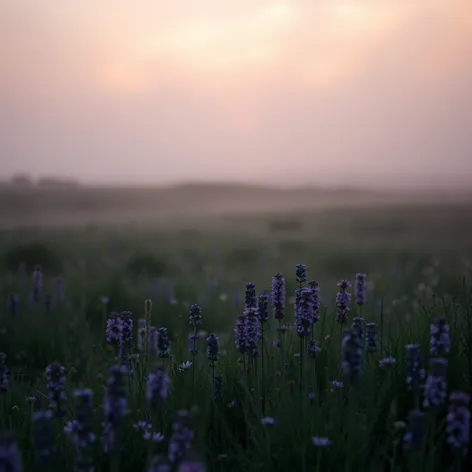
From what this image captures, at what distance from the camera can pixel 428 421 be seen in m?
2.90

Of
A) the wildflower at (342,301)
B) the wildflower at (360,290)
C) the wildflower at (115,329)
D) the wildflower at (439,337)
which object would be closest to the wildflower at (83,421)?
the wildflower at (115,329)

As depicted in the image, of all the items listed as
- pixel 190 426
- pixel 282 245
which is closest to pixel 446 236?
pixel 282 245

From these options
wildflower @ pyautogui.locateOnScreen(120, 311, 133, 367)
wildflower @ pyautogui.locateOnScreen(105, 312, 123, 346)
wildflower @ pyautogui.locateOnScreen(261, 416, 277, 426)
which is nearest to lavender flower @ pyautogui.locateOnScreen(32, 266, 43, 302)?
wildflower @ pyautogui.locateOnScreen(120, 311, 133, 367)

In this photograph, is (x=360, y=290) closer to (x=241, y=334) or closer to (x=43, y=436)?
(x=241, y=334)

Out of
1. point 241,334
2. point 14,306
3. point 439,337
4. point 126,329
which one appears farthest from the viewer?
point 14,306

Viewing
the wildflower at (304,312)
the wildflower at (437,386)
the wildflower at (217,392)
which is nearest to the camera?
the wildflower at (437,386)

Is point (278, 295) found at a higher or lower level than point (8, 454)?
higher

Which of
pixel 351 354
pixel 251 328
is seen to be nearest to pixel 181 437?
pixel 351 354

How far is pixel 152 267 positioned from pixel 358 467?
37.3ft

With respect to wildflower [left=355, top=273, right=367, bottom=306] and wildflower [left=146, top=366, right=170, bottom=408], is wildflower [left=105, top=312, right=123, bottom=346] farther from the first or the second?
wildflower [left=355, top=273, right=367, bottom=306]

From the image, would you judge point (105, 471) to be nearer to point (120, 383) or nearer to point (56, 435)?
point (56, 435)

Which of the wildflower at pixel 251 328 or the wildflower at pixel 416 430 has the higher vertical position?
the wildflower at pixel 251 328

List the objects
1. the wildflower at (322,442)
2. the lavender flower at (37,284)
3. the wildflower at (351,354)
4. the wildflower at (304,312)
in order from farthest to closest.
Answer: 1. the lavender flower at (37,284)
2. the wildflower at (304,312)
3. the wildflower at (322,442)
4. the wildflower at (351,354)

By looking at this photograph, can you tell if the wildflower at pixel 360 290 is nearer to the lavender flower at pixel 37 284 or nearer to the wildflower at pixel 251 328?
the wildflower at pixel 251 328
